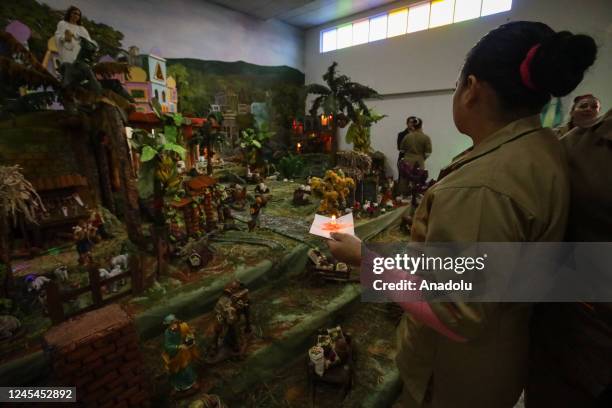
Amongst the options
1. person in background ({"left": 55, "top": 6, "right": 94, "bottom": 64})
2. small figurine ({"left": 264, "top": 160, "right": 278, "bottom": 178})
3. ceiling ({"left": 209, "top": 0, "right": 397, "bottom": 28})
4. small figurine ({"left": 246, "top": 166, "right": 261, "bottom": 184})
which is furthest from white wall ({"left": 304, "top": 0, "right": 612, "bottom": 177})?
person in background ({"left": 55, "top": 6, "right": 94, "bottom": 64})

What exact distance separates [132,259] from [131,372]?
0.79 m

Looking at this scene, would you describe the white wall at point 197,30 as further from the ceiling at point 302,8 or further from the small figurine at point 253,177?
the small figurine at point 253,177

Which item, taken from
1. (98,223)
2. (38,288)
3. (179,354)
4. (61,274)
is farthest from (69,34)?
(179,354)

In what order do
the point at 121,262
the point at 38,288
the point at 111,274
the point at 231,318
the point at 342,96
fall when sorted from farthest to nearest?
the point at 342,96
the point at 121,262
the point at 111,274
the point at 38,288
the point at 231,318

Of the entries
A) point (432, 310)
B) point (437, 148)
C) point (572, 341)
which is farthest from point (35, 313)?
point (437, 148)

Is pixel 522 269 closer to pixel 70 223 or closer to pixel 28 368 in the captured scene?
pixel 28 368

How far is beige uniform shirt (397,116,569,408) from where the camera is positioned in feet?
2.29

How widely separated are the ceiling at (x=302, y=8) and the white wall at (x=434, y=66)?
32 centimetres

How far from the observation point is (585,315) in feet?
2.91

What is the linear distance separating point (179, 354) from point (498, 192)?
5.45ft

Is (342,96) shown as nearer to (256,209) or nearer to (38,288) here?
(256,209)

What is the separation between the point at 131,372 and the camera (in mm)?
1534

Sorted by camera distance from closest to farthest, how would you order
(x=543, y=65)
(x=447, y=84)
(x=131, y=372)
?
(x=543, y=65)
(x=131, y=372)
(x=447, y=84)

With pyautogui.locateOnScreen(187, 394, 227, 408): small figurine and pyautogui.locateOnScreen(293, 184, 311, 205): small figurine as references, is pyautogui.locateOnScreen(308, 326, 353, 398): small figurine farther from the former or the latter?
pyautogui.locateOnScreen(293, 184, 311, 205): small figurine
